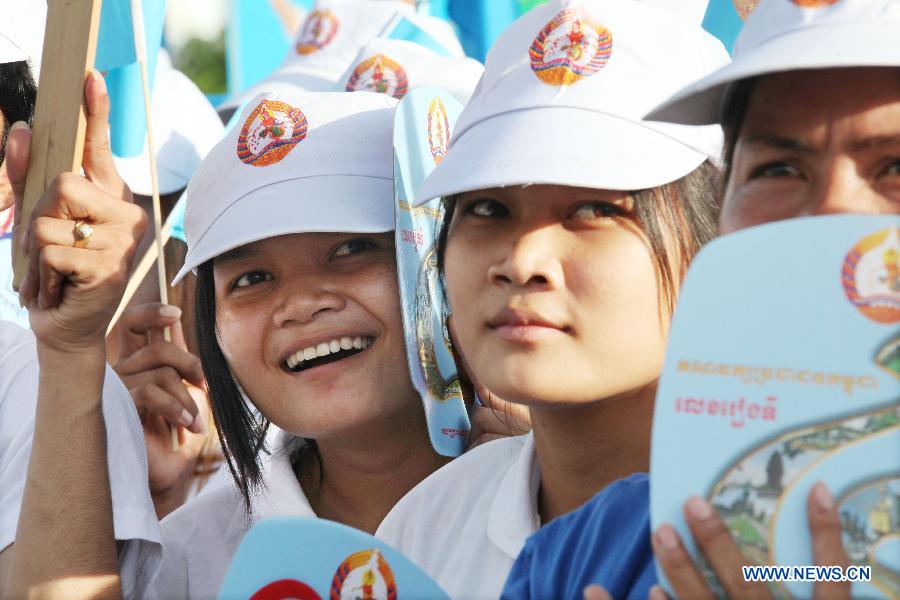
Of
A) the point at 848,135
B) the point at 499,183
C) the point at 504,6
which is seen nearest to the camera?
the point at 848,135

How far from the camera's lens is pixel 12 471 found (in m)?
2.11

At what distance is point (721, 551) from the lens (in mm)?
1087

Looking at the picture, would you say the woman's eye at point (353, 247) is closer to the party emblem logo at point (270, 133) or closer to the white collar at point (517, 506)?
the party emblem logo at point (270, 133)

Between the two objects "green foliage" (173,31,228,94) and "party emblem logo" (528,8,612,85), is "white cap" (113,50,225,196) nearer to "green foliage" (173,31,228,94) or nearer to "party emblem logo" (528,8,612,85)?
"party emblem logo" (528,8,612,85)

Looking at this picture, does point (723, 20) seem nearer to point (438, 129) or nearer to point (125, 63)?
point (438, 129)

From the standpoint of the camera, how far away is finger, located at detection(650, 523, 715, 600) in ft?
3.63

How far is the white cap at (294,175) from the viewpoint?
212cm

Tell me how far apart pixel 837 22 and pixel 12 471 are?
4.82ft

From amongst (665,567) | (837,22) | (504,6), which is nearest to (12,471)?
(665,567)

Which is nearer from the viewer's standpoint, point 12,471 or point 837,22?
point 837,22

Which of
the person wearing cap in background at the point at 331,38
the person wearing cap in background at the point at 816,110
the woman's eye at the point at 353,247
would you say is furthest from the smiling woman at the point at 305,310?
the person wearing cap in background at the point at 331,38

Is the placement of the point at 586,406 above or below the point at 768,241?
below

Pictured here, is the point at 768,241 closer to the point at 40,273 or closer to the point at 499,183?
the point at 499,183

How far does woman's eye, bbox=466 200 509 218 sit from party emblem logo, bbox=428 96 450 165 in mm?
466
